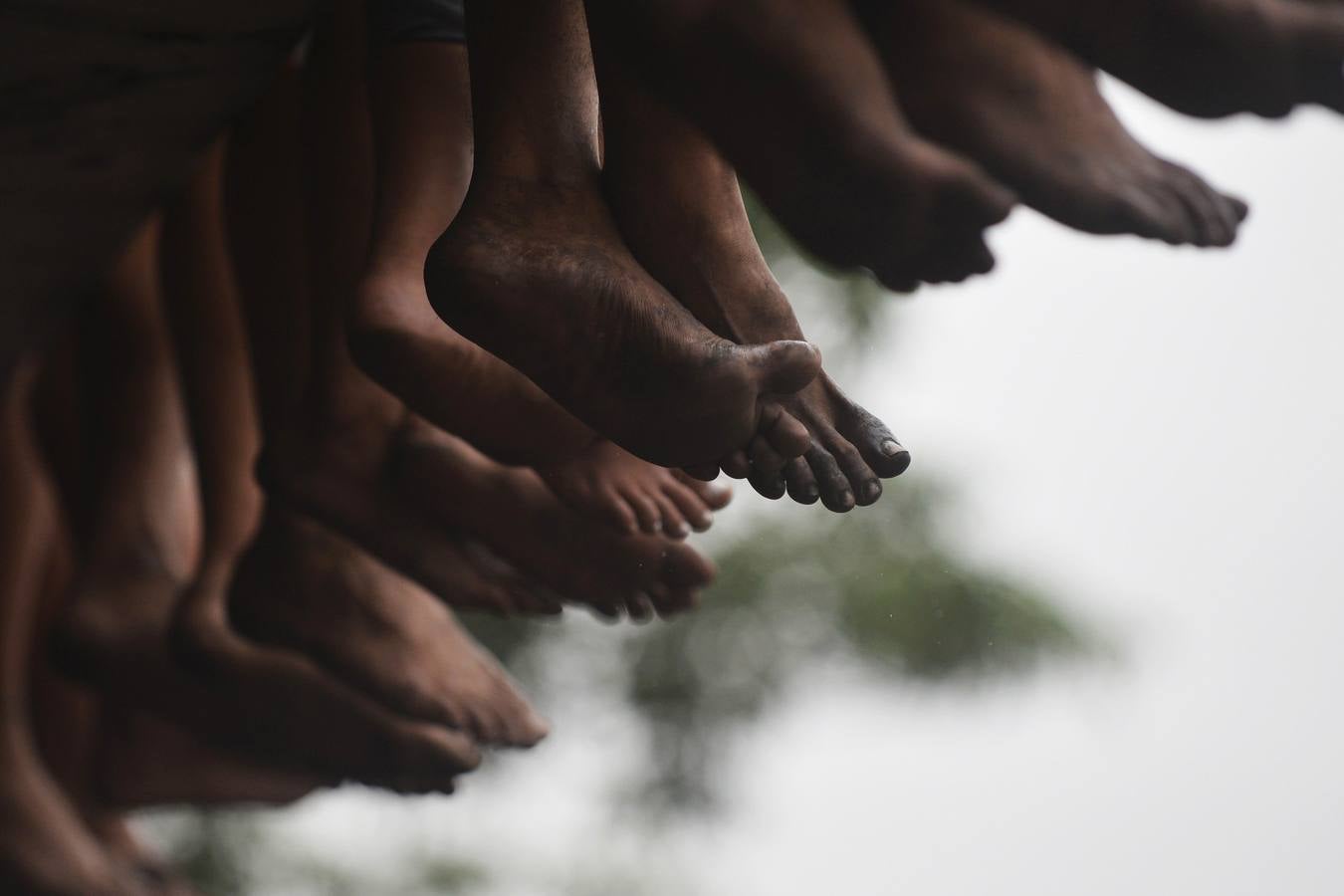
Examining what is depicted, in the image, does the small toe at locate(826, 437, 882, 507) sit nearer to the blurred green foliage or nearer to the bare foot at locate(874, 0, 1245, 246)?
the bare foot at locate(874, 0, 1245, 246)

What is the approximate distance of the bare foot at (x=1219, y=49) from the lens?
0.84 meters

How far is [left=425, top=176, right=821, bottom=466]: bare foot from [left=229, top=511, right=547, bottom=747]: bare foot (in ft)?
2.13

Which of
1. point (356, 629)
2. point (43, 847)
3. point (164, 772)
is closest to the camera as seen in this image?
point (356, 629)

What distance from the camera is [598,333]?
37.9 inches

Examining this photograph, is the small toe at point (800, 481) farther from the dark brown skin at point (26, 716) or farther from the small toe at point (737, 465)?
the dark brown skin at point (26, 716)

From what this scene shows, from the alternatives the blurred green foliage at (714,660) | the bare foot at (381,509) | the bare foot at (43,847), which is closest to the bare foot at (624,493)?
the bare foot at (381,509)

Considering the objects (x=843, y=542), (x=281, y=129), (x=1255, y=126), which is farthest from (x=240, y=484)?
(x=843, y=542)

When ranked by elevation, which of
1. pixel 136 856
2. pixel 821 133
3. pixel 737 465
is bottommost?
pixel 136 856

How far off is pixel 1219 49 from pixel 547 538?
67cm

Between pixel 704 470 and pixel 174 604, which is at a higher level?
pixel 704 470

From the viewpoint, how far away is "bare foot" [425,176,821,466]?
922 mm

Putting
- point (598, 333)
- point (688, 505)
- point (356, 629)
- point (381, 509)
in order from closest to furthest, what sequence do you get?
point (598, 333) → point (688, 505) → point (381, 509) → point (356, 629)

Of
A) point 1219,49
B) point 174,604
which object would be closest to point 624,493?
point 1219,49

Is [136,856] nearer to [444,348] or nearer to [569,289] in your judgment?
[444,348]
